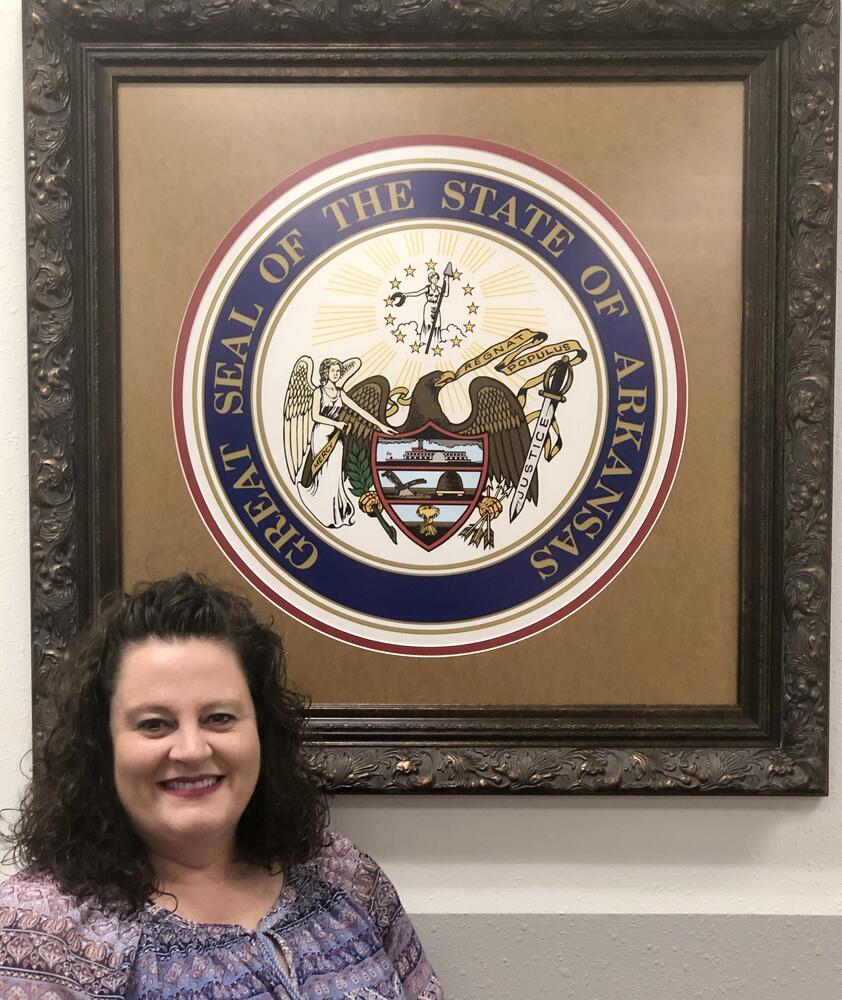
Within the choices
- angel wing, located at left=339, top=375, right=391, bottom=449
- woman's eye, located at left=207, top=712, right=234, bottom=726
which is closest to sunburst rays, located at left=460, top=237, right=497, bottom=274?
angel wing, located at left=339, top=375, right=391, bottom=449

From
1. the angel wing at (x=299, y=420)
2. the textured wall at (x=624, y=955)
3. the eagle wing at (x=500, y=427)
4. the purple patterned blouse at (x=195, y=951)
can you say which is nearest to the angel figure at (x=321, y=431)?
the angel wing at (x=299, y=420)

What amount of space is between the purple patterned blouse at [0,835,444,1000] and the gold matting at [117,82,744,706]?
29 cm

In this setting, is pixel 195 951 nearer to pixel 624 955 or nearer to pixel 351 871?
pixel 351 871

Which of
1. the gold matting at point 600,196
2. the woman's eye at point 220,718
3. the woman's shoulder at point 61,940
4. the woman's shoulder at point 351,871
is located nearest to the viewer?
the woman's shoulder at point 61,940

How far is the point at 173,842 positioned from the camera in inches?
37.9

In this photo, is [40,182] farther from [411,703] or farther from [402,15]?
[411,703]

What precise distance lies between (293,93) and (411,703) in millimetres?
863

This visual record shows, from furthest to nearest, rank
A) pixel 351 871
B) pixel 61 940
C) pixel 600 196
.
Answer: pixel 600 196 → pixel 351 871 → pixel 61 940

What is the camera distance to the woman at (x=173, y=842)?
2.93 feet

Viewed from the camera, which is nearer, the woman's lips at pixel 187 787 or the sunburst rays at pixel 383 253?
the woman's lips at pixel 187 787

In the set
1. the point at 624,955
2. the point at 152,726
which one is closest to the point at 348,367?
the point at 152,726

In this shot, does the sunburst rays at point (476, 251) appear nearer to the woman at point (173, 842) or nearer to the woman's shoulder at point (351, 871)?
the woman at point (173, 842)

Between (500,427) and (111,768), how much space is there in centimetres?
65

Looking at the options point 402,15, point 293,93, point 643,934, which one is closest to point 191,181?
point 293,93
